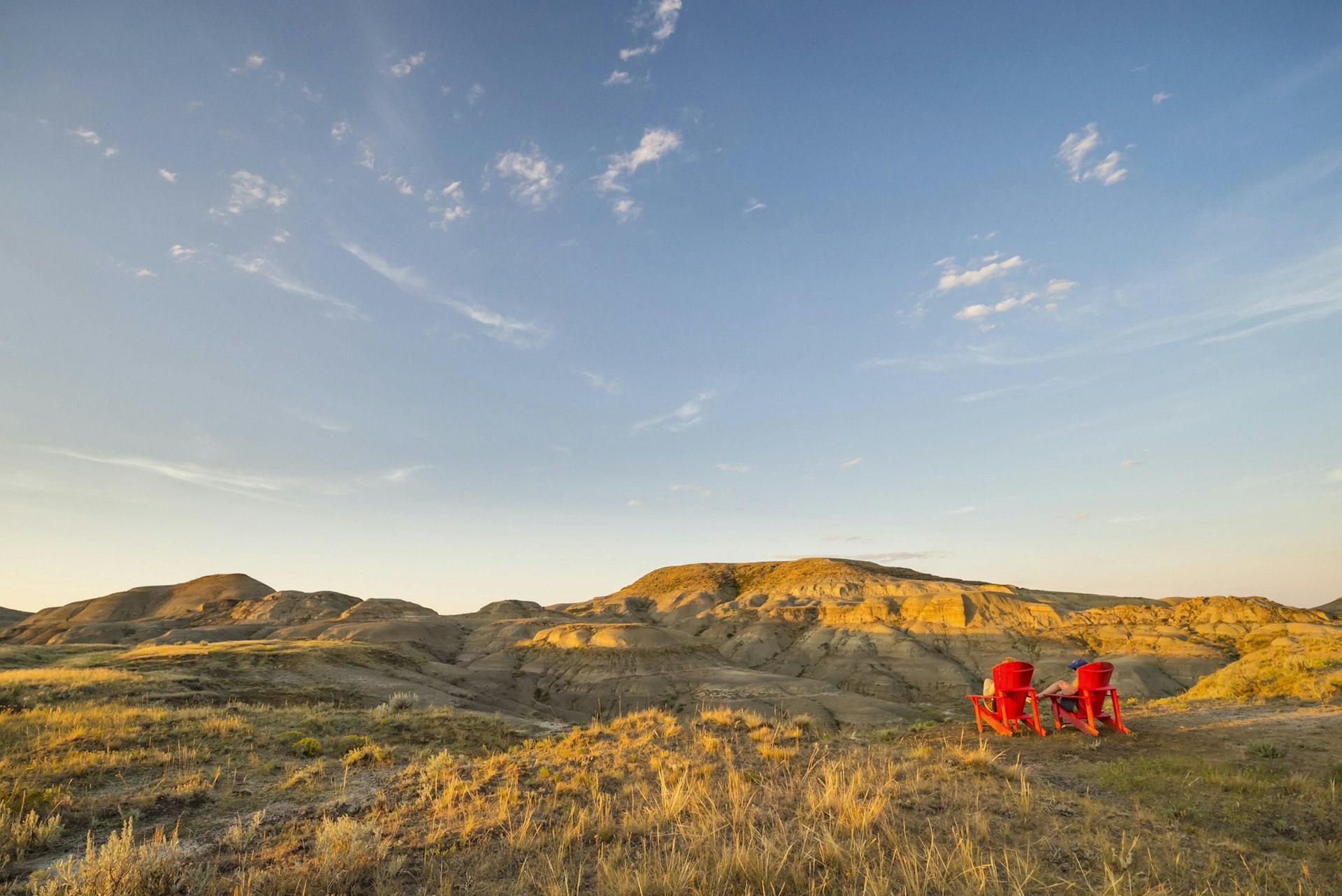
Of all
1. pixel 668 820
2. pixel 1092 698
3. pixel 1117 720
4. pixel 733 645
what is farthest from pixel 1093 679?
pixel 733 645

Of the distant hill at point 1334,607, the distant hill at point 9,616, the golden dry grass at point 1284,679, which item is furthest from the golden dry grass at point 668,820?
the distant hill at point 9,616

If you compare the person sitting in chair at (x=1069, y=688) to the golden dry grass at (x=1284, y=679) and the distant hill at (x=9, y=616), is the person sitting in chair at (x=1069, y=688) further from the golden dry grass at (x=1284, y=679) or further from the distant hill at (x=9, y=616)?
the distant hill at (x=9, y=616)

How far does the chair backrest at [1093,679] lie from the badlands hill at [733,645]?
19555 mm

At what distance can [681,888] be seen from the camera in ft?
14.8

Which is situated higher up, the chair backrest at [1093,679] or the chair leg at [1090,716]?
the chair backrest at [1093,679]

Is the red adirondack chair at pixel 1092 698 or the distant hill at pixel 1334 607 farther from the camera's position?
the distant hill at pixel 1334 607

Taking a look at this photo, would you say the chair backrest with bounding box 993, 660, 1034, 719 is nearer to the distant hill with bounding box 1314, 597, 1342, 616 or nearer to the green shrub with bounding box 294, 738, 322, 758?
the green shrub with bounding box 294, 738, 322, 758

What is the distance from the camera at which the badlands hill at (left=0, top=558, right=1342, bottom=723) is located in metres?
43.8

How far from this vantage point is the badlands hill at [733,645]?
43.8 m

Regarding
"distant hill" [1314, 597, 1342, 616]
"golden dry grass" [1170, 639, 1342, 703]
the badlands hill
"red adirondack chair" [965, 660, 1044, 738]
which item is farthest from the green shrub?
"distant hill" [1314, 597, 1342, 616]

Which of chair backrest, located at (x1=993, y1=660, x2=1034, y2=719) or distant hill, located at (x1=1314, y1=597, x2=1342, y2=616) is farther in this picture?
distant hill, located at (x1=1314, y1=597, x2=1342, y2=616)

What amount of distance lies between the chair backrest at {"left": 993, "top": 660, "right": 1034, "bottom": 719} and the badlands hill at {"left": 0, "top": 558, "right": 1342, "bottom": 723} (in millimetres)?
20286

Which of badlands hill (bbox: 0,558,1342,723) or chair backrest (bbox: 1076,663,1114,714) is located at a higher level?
chair backrest (bbox: 1076,663,1114,714)

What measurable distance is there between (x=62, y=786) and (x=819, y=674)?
7308 cm
